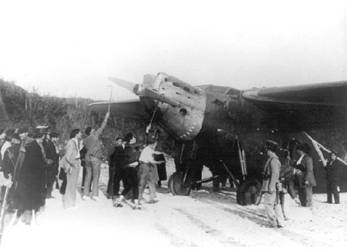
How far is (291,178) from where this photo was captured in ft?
35.9

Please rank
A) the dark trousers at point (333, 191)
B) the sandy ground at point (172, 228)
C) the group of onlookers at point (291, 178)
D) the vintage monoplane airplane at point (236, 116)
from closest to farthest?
1. the sandy ground at point (172, 228)
2. the group of onlookers at point (291, 178)
3. the vintage monoplane airplane at point (236, 116)
4. the dark trousers at point (333, 191)

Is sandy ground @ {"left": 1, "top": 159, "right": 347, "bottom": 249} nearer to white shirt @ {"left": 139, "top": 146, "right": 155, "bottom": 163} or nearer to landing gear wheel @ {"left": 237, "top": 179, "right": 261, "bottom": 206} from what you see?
landing gear wheel @ {"left": 237, "top": 179, "right": 261, "bottom": 206}

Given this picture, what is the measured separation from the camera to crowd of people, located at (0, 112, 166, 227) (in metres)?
7.07

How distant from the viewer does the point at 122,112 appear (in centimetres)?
1541

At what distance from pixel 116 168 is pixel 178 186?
2.73 meters

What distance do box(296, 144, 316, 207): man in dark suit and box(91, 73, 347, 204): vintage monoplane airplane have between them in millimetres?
720

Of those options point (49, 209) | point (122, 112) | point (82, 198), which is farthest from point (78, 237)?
point (122, 112)

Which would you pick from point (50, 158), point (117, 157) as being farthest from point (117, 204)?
point (50, 158)

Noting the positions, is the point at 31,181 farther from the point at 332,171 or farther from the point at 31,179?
the point at 332,171

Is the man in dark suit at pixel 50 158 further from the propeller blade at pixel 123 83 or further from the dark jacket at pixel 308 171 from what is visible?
the dark jacket at pixel 308 171

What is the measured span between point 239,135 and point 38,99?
1392 centimetres

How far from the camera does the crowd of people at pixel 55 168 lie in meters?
7.07

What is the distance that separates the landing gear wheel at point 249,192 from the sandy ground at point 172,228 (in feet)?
1.14

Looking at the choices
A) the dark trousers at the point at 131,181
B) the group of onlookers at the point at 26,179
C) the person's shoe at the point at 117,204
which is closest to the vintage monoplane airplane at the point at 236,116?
the dark trousers at the point at 131,181
